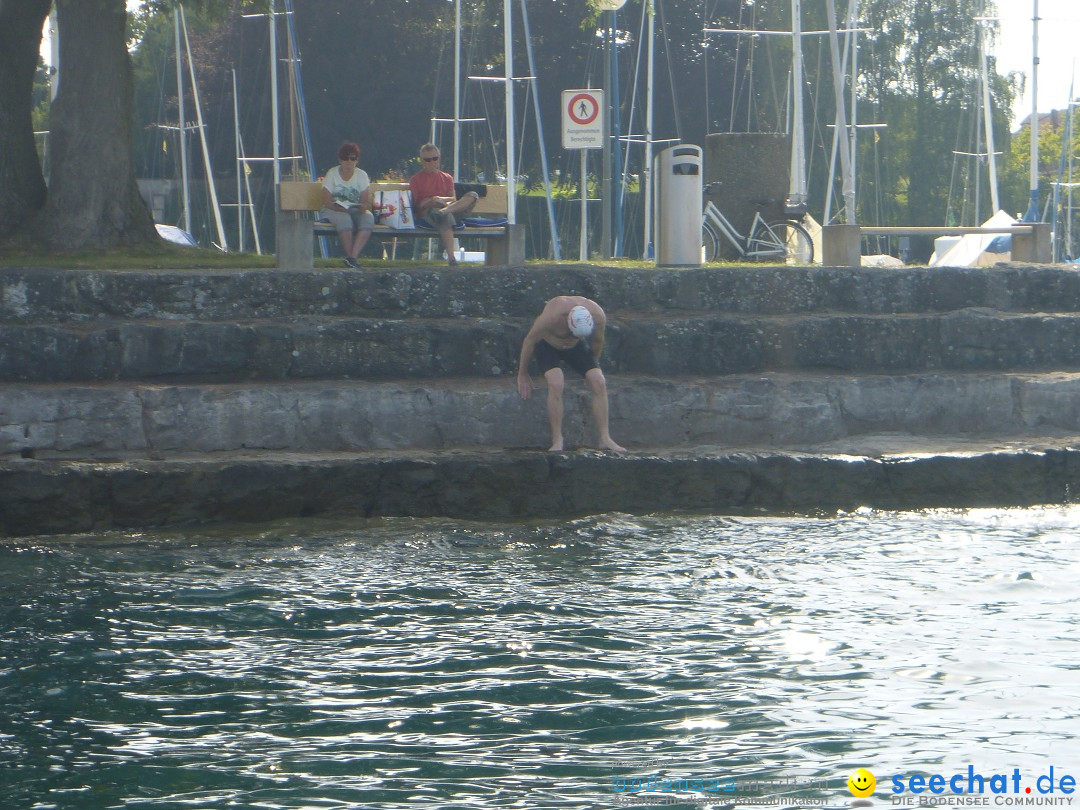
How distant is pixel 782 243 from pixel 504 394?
618 centimetres

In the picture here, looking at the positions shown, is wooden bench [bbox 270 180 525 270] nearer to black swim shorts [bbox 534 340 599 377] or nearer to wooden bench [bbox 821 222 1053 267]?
black swim shorts [bbox 534 340 599 377]

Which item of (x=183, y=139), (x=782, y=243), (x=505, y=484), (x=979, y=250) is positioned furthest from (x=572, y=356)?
(x=183, y=139)

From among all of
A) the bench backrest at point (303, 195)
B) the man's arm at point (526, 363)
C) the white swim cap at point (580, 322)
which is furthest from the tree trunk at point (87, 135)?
the white swim cap at point (580, 322)

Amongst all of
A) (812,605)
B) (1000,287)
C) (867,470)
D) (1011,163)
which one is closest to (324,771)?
(812,605)

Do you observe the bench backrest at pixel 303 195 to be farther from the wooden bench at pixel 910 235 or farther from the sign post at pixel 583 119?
the sign post at pixel 583 119

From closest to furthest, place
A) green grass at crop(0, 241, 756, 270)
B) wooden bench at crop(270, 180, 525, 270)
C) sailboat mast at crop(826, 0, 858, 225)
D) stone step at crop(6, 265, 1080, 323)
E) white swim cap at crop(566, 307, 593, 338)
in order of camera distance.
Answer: white swim cap at crop(566, 307, 593, 338), stone step at crop(6, 265, 1080, 323), green grass at crop(0, 241, 756, 270), wooden bench at crop(270, 180, 525, 270), sailboat mast at crop(826, 0, 858, 225)

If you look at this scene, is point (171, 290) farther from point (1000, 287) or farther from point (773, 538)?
point (1000, 287)

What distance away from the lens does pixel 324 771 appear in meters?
5.05

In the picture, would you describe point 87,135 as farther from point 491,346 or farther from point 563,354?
point 563,354

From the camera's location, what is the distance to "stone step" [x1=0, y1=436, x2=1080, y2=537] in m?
9.30

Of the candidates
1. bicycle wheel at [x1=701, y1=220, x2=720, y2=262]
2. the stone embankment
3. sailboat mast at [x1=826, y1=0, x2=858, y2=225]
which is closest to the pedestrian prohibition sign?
sailboat mast at [x1=826, y1=0, x2=858, y2=225]

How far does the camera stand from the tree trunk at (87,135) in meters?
13.0

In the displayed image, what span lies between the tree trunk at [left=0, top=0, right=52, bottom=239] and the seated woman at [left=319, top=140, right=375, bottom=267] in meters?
3.10

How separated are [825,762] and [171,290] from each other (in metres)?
7.58
